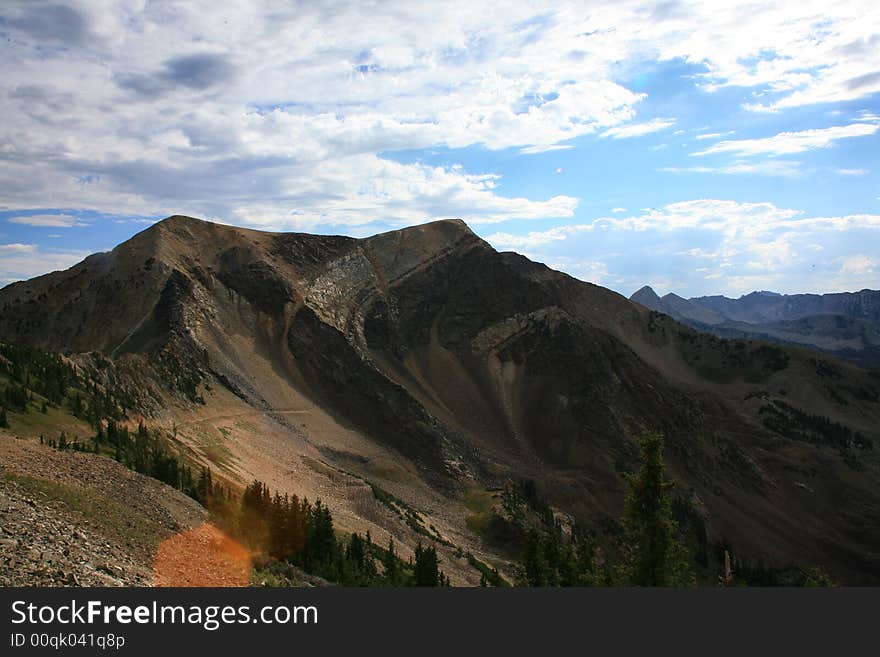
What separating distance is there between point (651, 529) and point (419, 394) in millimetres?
81503

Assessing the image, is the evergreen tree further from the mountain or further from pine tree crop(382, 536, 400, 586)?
the mountain

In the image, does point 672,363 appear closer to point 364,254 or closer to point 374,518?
point 364,254

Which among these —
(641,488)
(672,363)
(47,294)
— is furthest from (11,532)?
(672,363)

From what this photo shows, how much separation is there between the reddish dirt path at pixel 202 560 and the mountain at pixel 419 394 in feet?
Result: 74.3

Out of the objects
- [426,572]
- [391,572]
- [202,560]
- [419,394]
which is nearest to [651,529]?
[426,572]

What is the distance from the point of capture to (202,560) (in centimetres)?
2659

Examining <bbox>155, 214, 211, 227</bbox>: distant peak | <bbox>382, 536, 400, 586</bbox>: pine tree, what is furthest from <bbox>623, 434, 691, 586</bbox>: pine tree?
<bbox>155, 214, 211, 227</bbox>: distant peak

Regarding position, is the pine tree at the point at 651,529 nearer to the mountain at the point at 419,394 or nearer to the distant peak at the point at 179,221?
the mountain at the point at 419,394

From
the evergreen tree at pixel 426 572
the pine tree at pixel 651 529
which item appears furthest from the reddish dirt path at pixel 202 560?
the pine tree at pixel 651 529

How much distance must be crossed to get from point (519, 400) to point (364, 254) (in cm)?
4147

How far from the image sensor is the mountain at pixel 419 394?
7088 centimetres

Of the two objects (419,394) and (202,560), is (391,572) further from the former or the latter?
(419,394)

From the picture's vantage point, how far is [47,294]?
99.4m

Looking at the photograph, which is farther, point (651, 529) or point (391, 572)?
point (391, 572)
